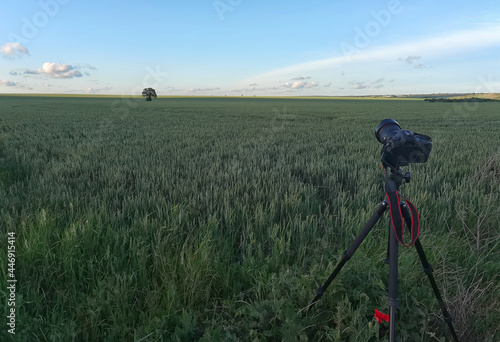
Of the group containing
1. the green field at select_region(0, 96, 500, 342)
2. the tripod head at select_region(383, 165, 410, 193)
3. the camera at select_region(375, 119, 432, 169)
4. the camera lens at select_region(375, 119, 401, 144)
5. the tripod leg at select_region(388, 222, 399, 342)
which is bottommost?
the green field at select_region(0, 96, 500, 342)

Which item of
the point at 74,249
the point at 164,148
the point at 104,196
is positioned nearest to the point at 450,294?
the point at 74,249

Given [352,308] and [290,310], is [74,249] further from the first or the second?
[352,308]

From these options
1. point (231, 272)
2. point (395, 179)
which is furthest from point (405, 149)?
point (231, 272)

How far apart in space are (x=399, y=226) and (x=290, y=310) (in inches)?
36.9

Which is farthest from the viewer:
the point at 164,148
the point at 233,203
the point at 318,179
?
the point at 164,148

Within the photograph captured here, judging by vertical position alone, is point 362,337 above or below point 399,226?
below

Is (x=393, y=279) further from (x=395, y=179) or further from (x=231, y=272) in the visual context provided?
(x=231, y=272)

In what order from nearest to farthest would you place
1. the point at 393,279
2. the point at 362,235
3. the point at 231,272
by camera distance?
1. the point at 393,279
2. the point at 362,235
3. the point at 231,272

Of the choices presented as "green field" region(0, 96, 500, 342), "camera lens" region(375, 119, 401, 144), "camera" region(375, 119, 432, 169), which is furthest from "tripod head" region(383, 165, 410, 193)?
"green field" region(0, 96, 500, 342)

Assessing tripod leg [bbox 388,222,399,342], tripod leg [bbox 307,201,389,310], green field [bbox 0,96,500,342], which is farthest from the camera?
green field [bbox 0,96,500,342]

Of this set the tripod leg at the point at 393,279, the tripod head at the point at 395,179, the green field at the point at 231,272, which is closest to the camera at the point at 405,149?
the tripod head at the point at 395,179

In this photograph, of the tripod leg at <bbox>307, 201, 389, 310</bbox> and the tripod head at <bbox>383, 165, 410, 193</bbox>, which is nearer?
the tripod head at <bbox>383, 165, 410, 193</bbox>

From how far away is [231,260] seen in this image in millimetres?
3076

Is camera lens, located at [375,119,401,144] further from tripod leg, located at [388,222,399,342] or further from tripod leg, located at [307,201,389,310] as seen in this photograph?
tripod leg, located at [388,222,399,342]
